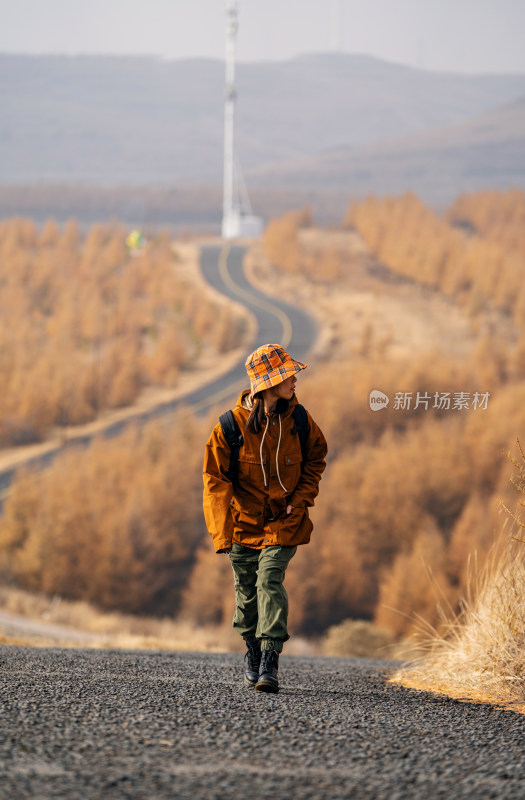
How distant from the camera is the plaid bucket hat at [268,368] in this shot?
3.90 m

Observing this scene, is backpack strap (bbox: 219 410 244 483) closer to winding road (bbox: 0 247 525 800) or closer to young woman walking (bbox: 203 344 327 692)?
young woman walking (bbox: 203 344 327 692)

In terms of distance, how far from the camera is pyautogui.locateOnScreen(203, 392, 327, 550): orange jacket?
3955 mm

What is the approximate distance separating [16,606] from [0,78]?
14974 cm

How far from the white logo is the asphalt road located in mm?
6443

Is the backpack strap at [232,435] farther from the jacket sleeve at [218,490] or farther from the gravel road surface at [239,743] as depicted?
the gravel road surface at [239,743]

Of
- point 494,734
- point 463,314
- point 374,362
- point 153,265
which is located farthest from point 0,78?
point 494,734

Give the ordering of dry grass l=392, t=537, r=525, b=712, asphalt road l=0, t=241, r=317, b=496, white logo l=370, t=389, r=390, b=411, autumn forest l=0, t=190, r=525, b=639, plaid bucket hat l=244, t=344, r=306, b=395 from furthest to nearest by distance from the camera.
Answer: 1. asphalt road l=0, t=241, r=317, b=496
2. white logo l=370, t=389, r=390, b=411
3. autumn forest l=0, t=190, r=525, b=639
4. dry grass l=392, t=537, r=525, b=712
5. plaid bucket hat l=244, t=344, r=306, b=395

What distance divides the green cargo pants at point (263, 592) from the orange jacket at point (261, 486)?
0.19ft

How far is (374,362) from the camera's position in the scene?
47.1 meters

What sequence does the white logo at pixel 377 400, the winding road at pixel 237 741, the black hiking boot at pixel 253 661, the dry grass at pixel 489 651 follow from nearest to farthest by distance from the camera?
the winding road at pixel 237 741
the black hiking boot at pixel 253 661
the dry grass at pixel 489 651
the white logo at pixel 377 400

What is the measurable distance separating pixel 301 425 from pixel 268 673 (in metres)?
1.01

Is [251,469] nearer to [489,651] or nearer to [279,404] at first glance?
[279,404]

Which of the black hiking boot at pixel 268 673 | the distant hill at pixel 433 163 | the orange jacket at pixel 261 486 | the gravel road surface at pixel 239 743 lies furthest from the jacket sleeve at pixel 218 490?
the distant hill at pixel 433 163

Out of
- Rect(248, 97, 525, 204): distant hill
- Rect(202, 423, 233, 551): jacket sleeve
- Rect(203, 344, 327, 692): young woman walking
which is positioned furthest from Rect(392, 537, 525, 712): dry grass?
Rect(248, 97, 525, 204): distant hill
